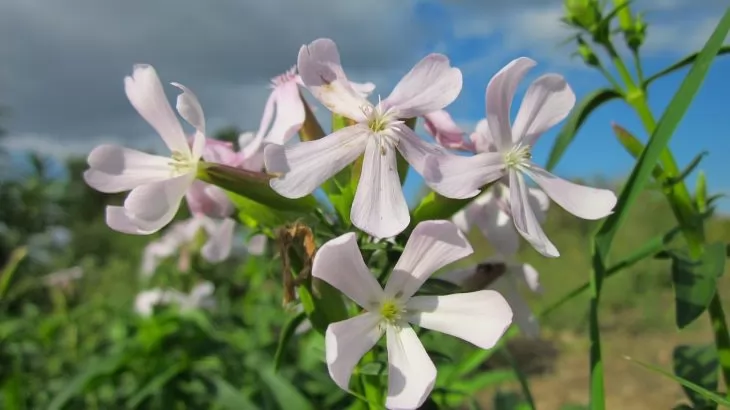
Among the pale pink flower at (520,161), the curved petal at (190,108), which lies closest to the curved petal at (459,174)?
the pale pink flower at (520,161)

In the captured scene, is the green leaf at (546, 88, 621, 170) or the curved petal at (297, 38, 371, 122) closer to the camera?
the curved petal at (297, 38, 371, 122)

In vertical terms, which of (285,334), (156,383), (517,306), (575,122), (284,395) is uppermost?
(575,122)

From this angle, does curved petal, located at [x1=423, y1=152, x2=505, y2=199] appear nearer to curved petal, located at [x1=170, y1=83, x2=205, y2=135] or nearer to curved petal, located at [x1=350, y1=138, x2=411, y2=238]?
curved petal, located at [x1=350, y1=138, x2=411, y2=238]

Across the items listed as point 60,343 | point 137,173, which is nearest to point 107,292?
point 60,343

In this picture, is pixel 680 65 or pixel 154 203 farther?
pixel 680 65

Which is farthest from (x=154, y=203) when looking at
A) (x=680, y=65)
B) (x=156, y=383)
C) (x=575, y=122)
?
(x=156, y=383)

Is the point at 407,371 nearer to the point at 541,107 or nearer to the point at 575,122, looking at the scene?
the point at 541,107

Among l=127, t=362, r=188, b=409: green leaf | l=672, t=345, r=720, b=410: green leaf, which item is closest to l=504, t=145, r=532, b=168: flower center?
l=672, t=345, r=720, b=410: green leaf
